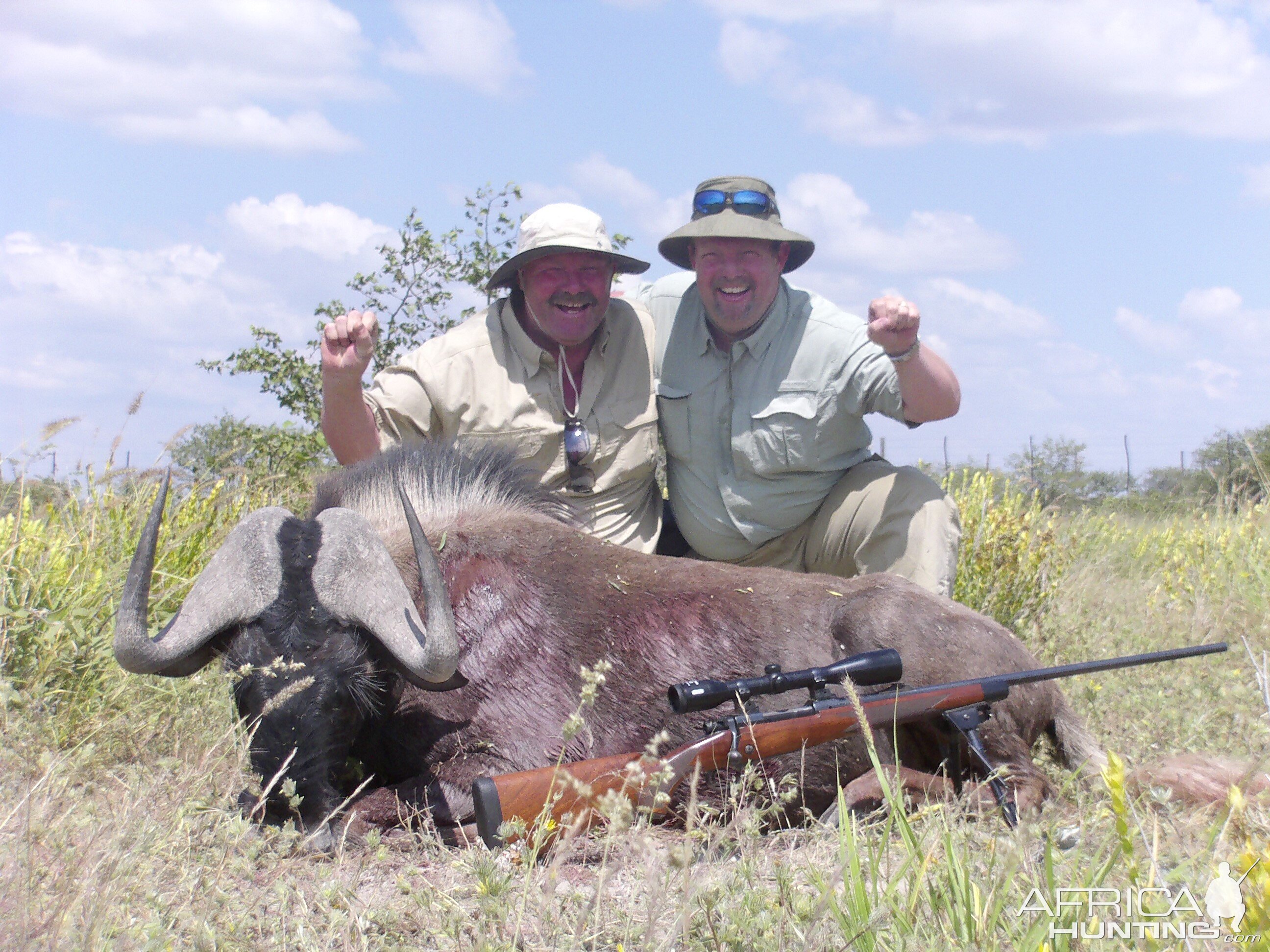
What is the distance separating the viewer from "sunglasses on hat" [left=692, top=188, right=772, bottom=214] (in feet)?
16.6

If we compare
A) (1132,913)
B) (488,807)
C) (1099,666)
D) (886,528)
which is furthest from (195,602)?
(886,528)

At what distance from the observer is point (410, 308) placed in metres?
8.60

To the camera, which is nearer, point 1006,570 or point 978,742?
point 978,742

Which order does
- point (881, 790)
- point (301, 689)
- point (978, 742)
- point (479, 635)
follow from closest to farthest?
1. point (301, 689)
2. point (978, 742)
3. point (881, 790)
4. point (479, 635)

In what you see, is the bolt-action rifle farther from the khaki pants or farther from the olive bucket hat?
the olive bucket hat

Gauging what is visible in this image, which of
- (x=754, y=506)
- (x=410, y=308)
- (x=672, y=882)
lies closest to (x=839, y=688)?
(x=672, y=882)

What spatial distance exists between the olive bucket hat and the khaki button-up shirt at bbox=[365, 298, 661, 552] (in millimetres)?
579

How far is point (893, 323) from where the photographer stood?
433 cm

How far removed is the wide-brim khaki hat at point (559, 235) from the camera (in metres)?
4.82

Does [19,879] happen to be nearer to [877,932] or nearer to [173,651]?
[173,651]

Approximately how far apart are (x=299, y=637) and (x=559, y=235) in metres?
2.39

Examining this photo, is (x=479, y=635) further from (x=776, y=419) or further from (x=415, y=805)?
(x=776, y=419)

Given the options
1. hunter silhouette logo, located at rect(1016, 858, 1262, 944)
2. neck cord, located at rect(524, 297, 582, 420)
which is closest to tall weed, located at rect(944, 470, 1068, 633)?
neck cord, located at rect(524, 297, 582, 420)

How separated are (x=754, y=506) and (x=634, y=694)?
5.22 feet
